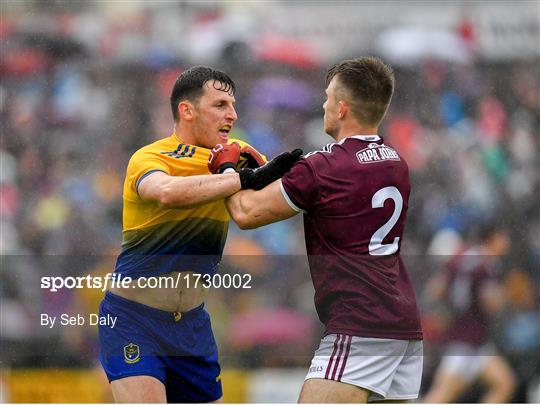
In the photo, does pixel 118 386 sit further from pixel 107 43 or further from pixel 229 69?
pixel 107 43

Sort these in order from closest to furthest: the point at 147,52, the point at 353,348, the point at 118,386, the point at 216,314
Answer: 1. the point at 353,348
2. the point at 118,386
3. the point at 216,314
4. the point at 147,52

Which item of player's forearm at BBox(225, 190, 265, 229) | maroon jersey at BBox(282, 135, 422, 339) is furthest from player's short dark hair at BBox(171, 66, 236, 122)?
maroon jersey at BBox(282, 135, 422, 339)

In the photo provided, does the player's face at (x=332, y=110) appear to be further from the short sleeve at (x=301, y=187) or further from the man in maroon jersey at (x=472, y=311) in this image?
the man in maroon jersey at (x=472, y=311)

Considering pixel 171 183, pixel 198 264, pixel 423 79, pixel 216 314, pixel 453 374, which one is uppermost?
pixel 423 79

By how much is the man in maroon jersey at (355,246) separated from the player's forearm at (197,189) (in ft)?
0.30

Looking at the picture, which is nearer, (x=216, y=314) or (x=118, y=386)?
(x=118, y=386)

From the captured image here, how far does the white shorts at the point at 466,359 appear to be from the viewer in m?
7.20

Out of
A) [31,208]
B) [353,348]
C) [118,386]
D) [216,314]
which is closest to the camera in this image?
[353,348]

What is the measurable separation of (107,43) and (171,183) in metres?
4.03

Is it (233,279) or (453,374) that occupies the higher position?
(233,279)

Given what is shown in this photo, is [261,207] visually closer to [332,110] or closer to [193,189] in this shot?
[193,189]

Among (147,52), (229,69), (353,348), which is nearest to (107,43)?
(147,52)

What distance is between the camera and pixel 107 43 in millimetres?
8180

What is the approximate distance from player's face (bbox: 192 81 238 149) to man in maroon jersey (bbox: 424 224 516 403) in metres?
2.85
